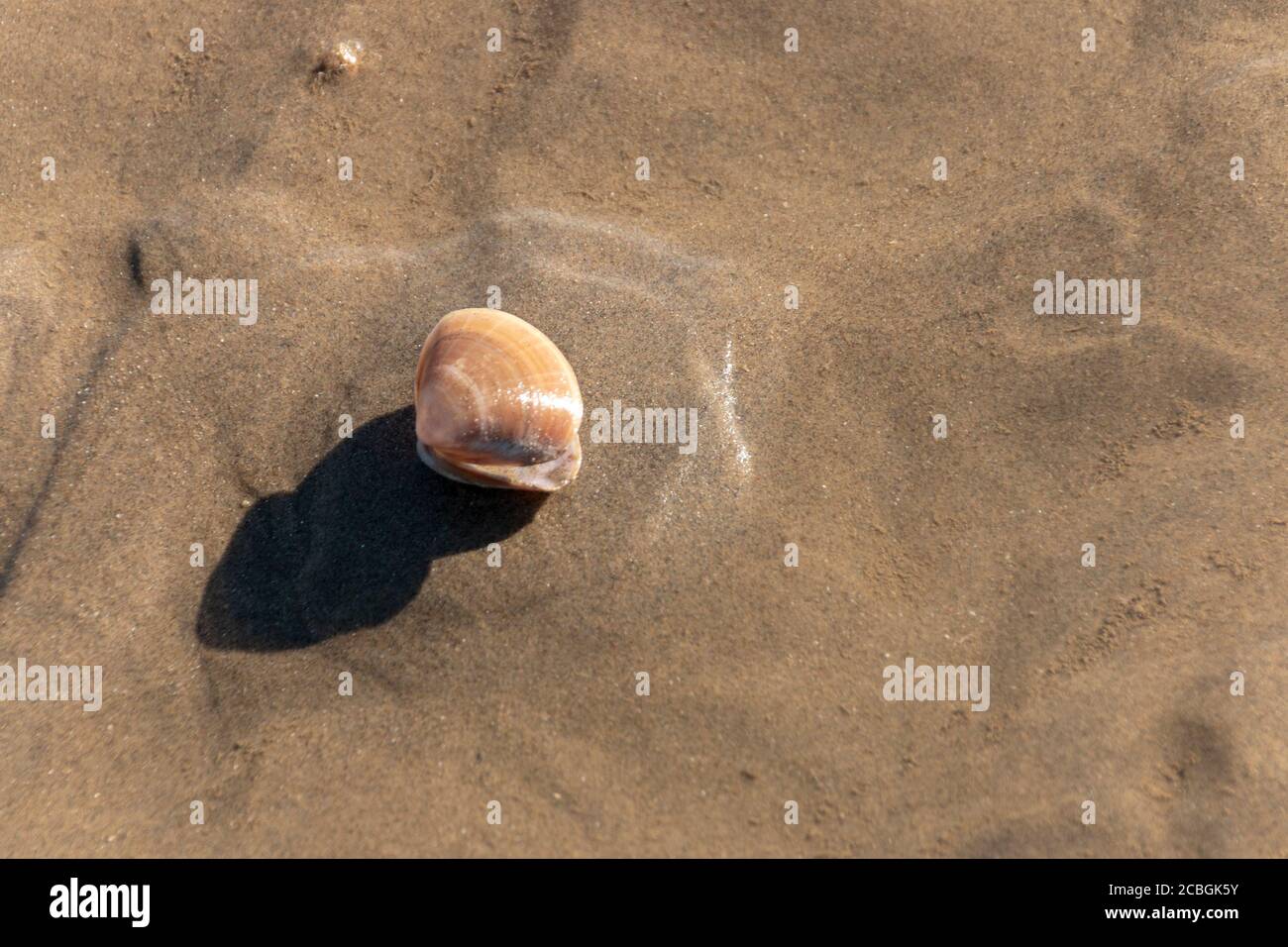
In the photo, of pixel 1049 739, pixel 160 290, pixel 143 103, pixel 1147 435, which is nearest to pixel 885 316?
pixel 1147 435

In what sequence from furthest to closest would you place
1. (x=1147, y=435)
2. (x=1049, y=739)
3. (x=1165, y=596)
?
(x=1147, y=435) < (x=1165, y=596) < (x=1049, y=739)

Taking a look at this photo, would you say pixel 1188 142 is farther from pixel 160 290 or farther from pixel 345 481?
pixel 160 290
